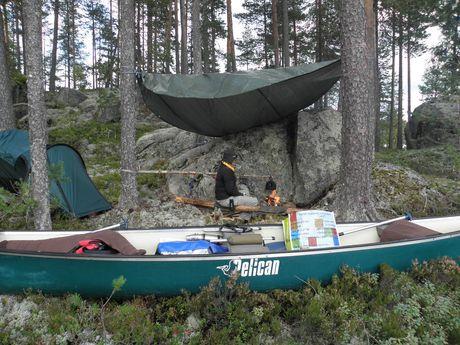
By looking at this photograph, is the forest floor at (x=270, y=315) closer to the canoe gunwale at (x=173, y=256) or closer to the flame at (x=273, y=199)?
the canoe gunwale at (x=173, y=256)

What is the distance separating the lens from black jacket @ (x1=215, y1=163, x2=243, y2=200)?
6.77 meters

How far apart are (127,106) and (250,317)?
5383mm

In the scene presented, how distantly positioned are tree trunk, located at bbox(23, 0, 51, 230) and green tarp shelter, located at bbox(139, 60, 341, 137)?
224 centimetres

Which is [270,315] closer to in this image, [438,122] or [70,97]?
[438,122]

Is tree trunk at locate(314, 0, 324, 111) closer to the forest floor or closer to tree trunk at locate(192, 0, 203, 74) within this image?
tree trunk at locate(192, 0, 203, 74)

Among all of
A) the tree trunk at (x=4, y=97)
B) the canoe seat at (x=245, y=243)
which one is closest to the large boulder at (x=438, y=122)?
the canoe seat at (x=245, y=243)

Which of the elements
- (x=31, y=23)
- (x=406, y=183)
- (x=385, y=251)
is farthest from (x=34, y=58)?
(x=406, y=183)

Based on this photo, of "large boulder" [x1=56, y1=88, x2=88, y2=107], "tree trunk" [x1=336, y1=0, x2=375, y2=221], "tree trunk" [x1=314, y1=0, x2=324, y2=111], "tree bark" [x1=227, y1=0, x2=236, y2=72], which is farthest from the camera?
"large boulder" [x1=56, y1=88, x2=88, y2=107]

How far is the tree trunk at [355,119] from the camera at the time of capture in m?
5.84

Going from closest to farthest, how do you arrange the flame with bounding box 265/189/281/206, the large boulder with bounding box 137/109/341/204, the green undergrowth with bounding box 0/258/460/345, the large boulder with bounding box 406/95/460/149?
the green undergrowth with bounding box 0/258/460/345 → the flame with bounding box 265/189/281/206 → the large boulder with bounding box 137/109/341/204 → the large boulder with bounding box 406/95/460/149

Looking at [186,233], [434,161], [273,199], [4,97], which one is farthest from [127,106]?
[434,161]

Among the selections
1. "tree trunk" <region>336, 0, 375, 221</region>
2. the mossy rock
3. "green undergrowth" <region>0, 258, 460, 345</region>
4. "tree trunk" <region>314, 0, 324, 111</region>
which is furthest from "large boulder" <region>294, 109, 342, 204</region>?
"tree trunk" <region>314, 0, 324, 111</region>

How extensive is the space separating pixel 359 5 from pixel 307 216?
3.79 metres

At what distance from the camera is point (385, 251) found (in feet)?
12.6
